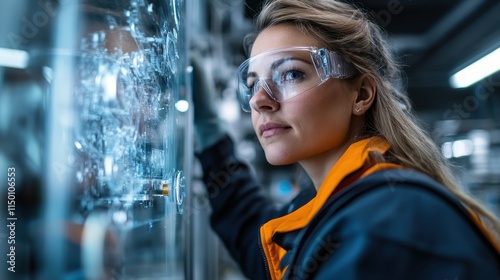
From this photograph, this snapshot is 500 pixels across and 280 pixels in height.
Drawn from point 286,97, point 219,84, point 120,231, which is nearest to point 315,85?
point 286,97

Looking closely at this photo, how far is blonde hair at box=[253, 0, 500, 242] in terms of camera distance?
0.83m

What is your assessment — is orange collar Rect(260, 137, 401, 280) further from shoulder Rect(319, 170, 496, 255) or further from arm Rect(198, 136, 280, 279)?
arm Rect(198, 136, 280, 279)

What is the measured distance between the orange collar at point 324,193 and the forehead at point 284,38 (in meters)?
0.20

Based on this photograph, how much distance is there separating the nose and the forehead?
0.23 feet

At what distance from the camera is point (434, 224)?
68cm

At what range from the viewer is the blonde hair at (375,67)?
0.83m

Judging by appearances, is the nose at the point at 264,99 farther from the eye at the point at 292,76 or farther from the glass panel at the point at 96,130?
the glass panel at the point at 96,130

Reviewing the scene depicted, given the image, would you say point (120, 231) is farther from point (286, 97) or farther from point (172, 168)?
point (286, 97)

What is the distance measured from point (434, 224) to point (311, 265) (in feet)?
0.62

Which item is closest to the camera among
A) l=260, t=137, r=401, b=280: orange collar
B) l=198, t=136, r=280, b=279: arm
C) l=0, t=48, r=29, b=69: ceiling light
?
l=0, t=48, r=29, b=69: ceiling light

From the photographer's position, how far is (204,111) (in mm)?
1536

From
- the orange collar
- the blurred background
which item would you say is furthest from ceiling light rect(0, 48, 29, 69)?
the orange collar

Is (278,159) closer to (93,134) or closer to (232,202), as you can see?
(93,134)

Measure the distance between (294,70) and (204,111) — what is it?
0.74 metres
